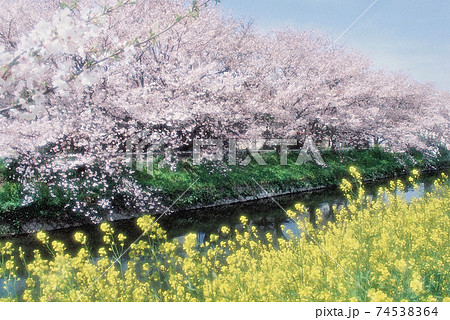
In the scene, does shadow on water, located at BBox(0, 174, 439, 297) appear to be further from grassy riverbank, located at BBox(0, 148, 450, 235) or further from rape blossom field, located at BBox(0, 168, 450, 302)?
rape blossom field, located at BBox(0, 168, 450, 302)

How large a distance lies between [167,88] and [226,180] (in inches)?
200

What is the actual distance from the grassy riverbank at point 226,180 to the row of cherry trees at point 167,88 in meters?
0.96

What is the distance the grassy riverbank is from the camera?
11.4m

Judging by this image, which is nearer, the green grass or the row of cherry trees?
the row of cherry trees

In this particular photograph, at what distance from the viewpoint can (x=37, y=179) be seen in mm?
12016

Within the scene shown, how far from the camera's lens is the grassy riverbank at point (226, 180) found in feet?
37.4

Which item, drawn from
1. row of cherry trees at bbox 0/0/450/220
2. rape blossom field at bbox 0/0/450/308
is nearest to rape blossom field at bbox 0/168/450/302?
rape blossom field at bbox 0/0/450/308

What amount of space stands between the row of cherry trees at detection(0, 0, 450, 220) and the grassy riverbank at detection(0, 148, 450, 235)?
3.16 feet

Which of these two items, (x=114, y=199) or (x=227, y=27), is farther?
(x=227, y=27)

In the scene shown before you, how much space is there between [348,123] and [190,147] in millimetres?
10761

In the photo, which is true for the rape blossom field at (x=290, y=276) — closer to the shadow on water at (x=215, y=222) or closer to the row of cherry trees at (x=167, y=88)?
the row of cherry trees at (x=167, y=88)

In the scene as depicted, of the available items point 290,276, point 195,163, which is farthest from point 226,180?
point 290,276
